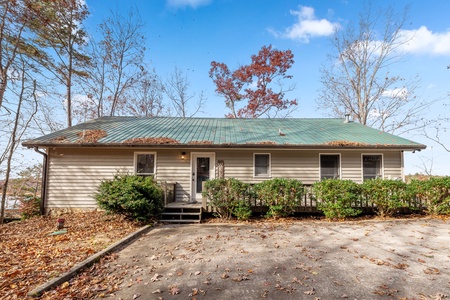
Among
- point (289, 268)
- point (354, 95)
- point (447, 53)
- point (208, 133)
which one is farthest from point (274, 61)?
point (289, 268)

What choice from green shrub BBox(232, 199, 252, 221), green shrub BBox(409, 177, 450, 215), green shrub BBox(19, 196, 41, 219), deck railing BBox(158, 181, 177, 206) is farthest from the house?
green shrub BBox(232, 199, 252, 221)

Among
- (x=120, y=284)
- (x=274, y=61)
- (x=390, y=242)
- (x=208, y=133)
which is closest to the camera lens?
(x=120, y=284)

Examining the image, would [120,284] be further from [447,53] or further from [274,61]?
[274,61]

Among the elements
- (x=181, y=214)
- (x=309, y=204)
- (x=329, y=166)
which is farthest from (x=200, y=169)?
(x=329, y=166)

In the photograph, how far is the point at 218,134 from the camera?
10.3 meters

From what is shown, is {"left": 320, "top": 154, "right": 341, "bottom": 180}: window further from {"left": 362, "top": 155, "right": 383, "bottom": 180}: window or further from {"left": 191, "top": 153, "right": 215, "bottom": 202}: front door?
{"left": 191, "top": 153, "right": 215, "bottom": 202}: front door

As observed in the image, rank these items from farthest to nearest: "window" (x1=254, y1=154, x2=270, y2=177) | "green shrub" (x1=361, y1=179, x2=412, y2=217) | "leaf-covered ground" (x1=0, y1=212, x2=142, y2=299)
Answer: "window" (x1=254, y1=154, x2=270, y2=177) < "green shrub" (x1=361, y1=179, x2=412, y2=217) < "leaf-covered ground" (x1=0, y1=212, x2=142, y2=299)

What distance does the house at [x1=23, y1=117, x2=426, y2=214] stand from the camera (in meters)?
9.00

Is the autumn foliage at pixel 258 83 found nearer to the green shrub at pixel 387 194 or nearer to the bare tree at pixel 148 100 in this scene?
the bare tree at pixel 148 100

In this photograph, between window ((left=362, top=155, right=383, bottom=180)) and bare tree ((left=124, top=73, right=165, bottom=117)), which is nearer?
window ((left=362, top=155, right=383, bottom=180))

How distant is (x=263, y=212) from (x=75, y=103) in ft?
54.5

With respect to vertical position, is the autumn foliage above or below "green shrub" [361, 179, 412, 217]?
above

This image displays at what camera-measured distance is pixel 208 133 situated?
1042 cm

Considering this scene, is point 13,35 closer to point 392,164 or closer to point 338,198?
point 338,198
